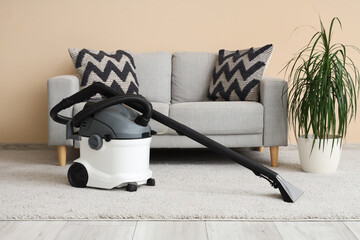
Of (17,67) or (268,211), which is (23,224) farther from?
(17,67)

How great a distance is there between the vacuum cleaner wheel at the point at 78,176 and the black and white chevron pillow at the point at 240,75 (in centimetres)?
132

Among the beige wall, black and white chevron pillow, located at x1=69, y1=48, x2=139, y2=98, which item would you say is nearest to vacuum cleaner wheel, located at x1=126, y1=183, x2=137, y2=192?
black and white chevron pillow, located at x1=69, y1=48, x2=139, y2=98

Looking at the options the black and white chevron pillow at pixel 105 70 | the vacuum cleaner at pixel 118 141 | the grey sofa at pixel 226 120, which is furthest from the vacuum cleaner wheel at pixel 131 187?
the black and white chevron pillow at pixel 105 70

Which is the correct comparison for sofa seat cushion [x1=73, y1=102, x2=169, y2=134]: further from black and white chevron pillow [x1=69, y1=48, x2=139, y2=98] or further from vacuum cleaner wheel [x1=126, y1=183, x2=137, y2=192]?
vacuum cleaner wheel [x1=126, y1=183, x2=137, y2=192]

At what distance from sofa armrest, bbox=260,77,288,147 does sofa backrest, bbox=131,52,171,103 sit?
0.89 m

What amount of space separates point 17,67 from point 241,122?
6.75 ft

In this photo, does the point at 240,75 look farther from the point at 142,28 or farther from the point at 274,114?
the point at 142,28

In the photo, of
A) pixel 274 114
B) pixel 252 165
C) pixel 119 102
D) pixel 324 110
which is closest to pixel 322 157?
pixel 324 110

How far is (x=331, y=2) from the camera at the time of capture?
13.3ft

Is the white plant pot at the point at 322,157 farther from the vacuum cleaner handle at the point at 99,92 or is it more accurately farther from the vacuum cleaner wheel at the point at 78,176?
the vacuum cleaner wheel at the point at 78,176

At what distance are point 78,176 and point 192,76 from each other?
4.93ft

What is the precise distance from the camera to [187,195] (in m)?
2.53

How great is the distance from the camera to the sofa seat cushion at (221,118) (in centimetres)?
328

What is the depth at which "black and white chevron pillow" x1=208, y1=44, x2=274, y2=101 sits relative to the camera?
351cm
